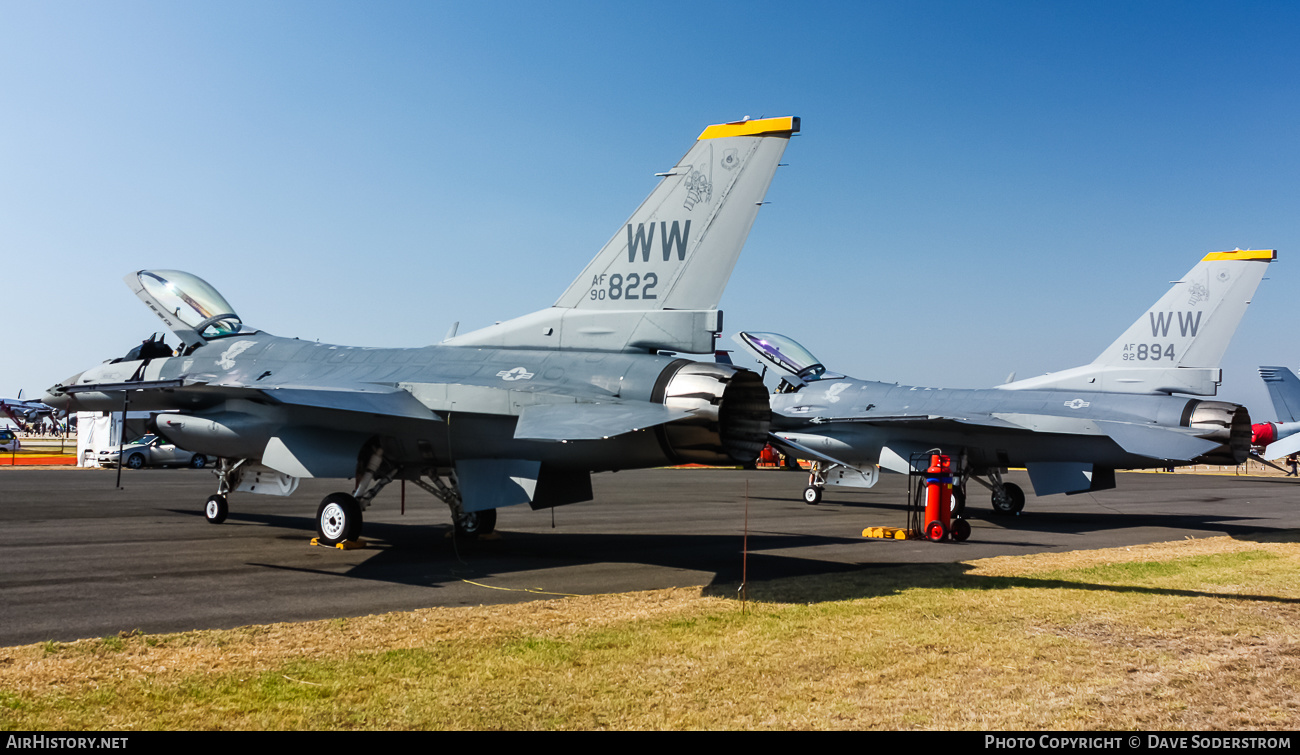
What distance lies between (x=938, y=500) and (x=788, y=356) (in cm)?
993

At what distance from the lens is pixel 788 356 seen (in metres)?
25.7

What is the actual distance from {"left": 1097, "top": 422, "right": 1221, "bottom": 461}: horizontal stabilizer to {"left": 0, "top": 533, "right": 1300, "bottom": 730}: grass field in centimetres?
945

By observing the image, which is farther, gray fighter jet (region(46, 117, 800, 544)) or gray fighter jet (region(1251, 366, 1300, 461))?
gray fighter jet (region(1251, 366, 1300, 461))

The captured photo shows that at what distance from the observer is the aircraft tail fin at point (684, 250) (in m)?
10.6

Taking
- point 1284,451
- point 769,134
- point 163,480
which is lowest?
point 163,480

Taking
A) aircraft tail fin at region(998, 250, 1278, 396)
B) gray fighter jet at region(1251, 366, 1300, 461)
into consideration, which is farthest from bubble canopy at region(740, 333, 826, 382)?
gray fighter jet at region(1251, 366, 1300, 461)

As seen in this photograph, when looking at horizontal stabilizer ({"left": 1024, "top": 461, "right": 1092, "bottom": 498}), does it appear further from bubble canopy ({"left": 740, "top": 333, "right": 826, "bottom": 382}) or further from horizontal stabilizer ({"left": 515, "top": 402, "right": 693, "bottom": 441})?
horizontal stabilizer ({"left": 515, "top": 402, "right": 693, "bottom": 441})

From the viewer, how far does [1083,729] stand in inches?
195

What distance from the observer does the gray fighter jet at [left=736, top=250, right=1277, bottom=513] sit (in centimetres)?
1891

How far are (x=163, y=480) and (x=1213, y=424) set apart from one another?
28.9 m

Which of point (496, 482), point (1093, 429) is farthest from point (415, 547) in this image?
point (1093, 429)

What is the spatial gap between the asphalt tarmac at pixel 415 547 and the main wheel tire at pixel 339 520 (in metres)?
0.27
